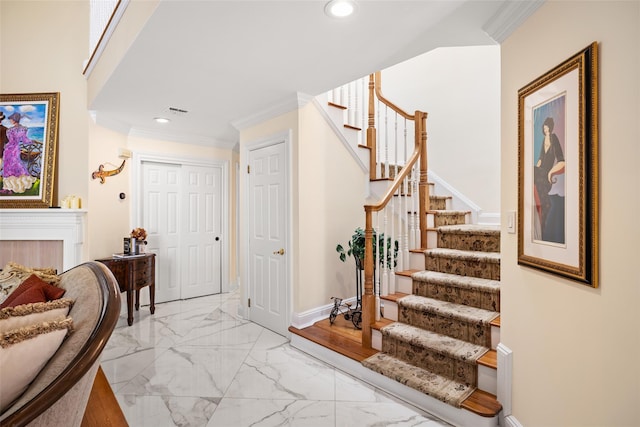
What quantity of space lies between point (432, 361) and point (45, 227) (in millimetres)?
3934

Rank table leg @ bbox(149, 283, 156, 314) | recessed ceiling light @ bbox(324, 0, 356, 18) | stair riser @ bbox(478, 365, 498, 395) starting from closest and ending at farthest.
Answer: recessed ceiling light @ bbox(324, 0, 356, 18), stair riser @ bbox(478, 365, 498, 395), table leg @ bbox(149, 283, 156, 314)

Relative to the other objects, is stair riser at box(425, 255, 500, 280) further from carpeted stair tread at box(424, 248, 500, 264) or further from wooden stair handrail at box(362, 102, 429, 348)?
wooden stair handrail at box(362, 102, 429, 348)

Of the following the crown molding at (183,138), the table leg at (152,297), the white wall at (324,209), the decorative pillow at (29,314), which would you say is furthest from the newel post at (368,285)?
the crown molding at (183,138)

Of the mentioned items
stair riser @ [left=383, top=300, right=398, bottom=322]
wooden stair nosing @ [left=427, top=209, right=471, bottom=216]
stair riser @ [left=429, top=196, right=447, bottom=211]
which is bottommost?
stair riser @ [left=383, top=300, right=398, bottom=322]

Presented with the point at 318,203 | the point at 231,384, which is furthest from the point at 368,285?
the point at 231,384

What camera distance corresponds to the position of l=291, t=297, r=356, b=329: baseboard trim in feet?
10.2

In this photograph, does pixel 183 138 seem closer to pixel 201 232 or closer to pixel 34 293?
pixel 201 232

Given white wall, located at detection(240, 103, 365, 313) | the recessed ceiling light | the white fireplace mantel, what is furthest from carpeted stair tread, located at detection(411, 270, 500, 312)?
the white fireplace mantel

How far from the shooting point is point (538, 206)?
5.01ft

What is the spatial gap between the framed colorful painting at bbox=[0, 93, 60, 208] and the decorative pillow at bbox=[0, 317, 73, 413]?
3.33 m

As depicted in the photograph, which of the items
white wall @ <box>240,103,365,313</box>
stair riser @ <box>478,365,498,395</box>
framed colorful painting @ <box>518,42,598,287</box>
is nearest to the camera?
framed colorful painting @ <box>518,42,598,287</box>

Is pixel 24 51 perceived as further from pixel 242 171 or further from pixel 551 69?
pixel 551 69

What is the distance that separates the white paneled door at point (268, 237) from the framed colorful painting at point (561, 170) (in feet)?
7.00

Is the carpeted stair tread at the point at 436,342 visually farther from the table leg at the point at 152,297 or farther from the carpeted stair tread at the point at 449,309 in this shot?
the table leg at the point at 152,297
